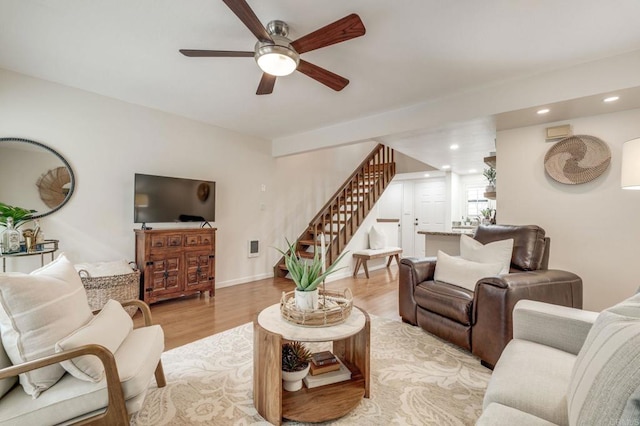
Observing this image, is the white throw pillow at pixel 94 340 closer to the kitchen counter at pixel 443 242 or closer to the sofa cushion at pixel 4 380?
the sofa cushion at pixel 4 380

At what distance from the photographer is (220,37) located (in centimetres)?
212

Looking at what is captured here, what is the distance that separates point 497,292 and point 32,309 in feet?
8.39

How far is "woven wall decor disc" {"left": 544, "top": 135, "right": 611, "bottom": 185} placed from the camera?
2.77m

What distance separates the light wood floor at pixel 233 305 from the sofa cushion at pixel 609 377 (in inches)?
87.4

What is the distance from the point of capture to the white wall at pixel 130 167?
2.87m

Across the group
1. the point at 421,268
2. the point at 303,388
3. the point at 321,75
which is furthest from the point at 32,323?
the point at 421,268

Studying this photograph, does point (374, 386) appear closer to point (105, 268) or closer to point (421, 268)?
point (421, 268)

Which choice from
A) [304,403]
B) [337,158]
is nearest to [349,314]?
[304,403]

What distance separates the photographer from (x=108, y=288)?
2865 millimetres

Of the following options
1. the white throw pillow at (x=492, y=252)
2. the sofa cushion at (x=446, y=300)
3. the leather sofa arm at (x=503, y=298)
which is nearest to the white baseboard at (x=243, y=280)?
the sofa cushion at (x=446, y=300)

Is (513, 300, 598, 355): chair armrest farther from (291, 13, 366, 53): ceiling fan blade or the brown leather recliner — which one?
(291, 13, 366, 53): ceiling fan blade

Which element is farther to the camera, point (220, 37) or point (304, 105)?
point (304, 105)

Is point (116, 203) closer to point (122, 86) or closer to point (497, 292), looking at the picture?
point (122, 86)

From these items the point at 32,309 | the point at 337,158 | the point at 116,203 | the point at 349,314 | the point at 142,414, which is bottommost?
the point at 142,414
